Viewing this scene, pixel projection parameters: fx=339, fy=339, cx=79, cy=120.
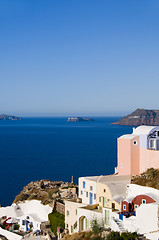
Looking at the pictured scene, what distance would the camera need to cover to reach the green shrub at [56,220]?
30984mm

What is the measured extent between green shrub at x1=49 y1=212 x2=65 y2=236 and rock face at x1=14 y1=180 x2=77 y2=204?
116 inches

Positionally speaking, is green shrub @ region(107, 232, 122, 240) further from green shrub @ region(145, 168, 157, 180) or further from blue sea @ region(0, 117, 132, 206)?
blue sea @ region(0, 117, 132, 206)

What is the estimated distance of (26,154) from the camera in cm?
10344

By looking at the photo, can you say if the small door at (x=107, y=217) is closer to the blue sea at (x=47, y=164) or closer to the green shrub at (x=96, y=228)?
the green shrub at (x=96, y=228)

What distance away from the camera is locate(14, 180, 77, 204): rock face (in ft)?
122

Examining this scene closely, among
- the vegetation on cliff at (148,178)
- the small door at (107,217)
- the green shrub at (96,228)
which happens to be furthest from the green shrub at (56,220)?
the vegetation on cliff at (148,178)

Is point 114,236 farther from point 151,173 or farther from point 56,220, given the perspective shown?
point 56,220

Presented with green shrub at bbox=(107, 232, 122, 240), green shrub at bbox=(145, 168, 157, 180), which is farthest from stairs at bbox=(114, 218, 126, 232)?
green shrub at bbox=(145, 168, 157, 180)

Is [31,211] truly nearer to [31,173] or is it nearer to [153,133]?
[153,133]

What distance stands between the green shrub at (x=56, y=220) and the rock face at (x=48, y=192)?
294 cm

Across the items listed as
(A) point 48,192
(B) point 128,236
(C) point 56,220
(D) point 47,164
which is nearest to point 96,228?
(B) point 128,236

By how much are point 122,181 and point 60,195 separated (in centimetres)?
875

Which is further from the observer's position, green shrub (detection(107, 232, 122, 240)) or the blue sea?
the blue sea

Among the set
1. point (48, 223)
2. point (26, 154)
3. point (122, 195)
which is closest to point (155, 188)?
point (122, 195)
